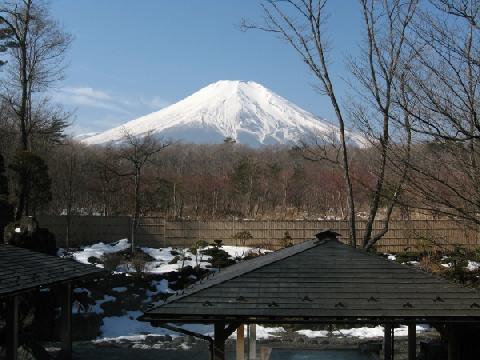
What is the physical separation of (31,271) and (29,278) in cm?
56

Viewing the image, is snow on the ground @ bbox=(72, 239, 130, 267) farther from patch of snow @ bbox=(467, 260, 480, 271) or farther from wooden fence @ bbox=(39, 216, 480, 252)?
patch of snow @ bbox=(467, 260, 480, 271)

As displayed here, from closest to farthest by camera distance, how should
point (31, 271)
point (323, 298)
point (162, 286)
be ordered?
point (323, 298)
point (31, 271)
point (162, 286)

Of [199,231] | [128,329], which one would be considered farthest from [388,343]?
[199,231]

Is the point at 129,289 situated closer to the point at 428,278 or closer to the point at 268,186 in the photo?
the point at 428,278

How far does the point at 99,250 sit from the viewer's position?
2347cm

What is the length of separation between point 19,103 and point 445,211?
21352 millimetres

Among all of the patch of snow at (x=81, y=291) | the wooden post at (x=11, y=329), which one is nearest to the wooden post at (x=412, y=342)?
the wooden post at (x=11, y=329)

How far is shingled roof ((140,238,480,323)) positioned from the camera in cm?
646

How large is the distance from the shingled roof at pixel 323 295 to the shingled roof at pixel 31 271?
293 centimetres

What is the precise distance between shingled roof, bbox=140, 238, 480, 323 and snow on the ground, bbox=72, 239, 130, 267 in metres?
15.4

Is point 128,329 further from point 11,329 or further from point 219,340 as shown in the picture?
point 219,340

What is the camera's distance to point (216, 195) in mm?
37656

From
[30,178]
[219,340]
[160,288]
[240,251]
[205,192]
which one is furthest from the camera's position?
[205,192]

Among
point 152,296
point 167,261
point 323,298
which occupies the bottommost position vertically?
point 152,296
